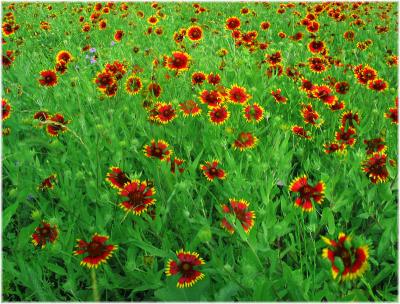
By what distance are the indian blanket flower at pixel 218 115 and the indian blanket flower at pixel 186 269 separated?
0.86 m

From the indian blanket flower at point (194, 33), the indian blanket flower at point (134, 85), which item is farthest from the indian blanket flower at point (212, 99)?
the indian blanket flower at point (194, 33)

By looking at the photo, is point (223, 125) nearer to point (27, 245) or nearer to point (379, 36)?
point (27, 245)

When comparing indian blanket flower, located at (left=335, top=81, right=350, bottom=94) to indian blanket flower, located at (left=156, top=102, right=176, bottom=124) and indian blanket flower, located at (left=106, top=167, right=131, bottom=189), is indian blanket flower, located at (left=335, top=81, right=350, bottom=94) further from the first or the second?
indian blanket flower, located at (left=106, top=167, right=131, bottom=189)

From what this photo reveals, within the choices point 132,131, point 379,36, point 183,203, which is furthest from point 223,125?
point 379,36

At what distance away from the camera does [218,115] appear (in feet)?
6.19

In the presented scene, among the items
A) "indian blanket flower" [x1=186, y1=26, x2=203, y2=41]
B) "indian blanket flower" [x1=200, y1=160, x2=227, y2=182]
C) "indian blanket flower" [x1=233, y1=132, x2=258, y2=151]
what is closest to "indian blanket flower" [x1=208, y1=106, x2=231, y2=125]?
"indian blanket flower" [x1=233, y1=132, x2=258, y2=151]

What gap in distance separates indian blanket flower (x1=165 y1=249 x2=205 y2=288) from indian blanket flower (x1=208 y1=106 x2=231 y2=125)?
863 millimetres

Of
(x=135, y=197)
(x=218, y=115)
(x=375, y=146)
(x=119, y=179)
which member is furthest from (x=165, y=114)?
(x=375, y=146)

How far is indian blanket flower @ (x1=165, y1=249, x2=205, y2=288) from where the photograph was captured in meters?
1.07

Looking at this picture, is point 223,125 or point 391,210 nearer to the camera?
point 391,210

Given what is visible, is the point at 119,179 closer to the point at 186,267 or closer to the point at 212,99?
the point at 186,267

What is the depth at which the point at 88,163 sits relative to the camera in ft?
5.46

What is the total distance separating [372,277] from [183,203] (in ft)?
2.26

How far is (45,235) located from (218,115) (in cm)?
102
